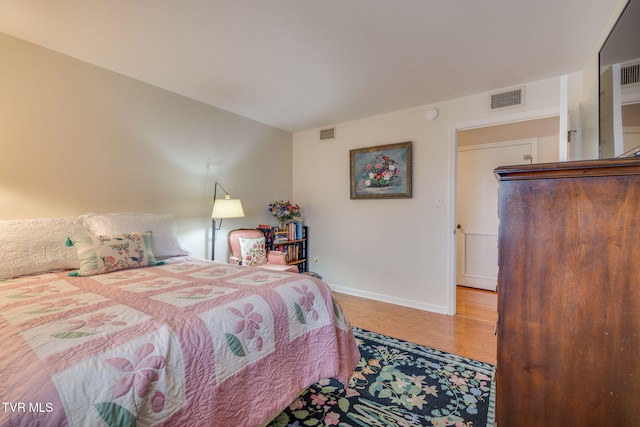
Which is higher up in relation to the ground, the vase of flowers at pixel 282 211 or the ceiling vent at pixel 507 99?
the ceiling vent at pixel 507 99

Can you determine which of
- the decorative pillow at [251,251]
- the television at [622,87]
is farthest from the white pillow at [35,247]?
the television at [622,87]

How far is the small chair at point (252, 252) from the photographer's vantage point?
3.01 m

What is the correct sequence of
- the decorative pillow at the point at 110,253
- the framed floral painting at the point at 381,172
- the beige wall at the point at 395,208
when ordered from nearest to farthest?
the decorative pillow at the point at 110,253 < the beige wall at the point at 395,208 < the framed floral painting at the point at 381,172

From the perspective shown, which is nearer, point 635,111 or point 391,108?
point 635,111

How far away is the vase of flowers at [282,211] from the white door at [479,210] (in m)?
2.68

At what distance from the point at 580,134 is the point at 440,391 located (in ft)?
7.85

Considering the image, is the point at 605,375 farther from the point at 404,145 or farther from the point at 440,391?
the point at 404,145

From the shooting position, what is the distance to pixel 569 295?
0.72 m

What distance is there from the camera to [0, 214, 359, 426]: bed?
707 millimetres

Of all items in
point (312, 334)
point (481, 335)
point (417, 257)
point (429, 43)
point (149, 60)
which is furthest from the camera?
point (417, 257)

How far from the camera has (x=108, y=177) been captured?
230 cm

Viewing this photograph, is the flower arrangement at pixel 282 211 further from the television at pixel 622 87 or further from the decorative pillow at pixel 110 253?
the television at pixel 622 87

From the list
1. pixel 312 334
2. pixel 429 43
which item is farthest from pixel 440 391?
pixel 429 43

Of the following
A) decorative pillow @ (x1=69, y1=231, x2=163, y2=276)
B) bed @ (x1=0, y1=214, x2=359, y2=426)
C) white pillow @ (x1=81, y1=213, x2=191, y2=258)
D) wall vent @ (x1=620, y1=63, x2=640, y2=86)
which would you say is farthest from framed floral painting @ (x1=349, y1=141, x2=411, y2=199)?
decorative pillow @ (x1=69, y1=231, x2=163, y2=276)
